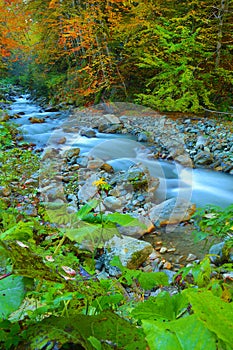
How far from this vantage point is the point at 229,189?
411 cm

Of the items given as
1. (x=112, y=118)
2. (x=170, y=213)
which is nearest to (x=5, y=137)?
(x=112, y=118)

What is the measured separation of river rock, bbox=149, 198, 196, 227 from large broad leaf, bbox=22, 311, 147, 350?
276 centimetres

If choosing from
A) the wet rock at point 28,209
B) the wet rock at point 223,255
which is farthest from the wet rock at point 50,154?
the wet rock at point 223,255

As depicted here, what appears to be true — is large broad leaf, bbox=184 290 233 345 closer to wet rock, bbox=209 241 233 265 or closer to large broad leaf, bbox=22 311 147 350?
large broad leaf, bbox=22 311 147 350

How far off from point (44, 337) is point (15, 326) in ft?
0.28

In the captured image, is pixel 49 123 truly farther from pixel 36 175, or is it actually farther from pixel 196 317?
pixel 196 317

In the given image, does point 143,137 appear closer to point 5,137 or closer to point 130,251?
point 5,137

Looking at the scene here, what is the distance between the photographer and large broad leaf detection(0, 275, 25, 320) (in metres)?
0.36

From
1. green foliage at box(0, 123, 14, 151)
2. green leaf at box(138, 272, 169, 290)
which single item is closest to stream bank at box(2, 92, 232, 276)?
green foliage at box(0, 123, 14, 151)

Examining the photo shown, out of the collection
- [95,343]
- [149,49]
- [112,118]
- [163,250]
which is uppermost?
[149,49]

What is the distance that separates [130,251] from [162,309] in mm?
1894

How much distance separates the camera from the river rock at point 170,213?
3.13 m

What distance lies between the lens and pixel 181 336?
0.96ft

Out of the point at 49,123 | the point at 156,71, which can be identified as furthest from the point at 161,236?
the point at 156,71
